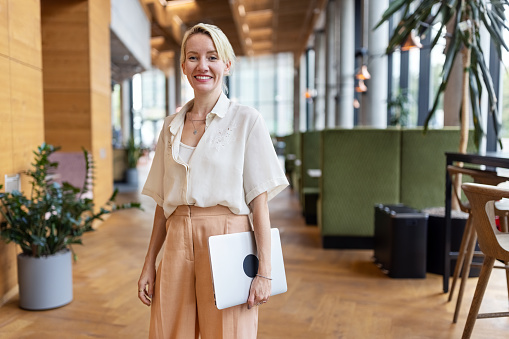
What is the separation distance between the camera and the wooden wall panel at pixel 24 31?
322 cm

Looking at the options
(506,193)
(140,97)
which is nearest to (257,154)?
(506,193)

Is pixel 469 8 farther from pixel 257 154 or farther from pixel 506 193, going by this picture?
pixel 257 154

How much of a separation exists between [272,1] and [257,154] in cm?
1458

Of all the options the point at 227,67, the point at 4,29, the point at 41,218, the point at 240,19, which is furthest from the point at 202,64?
the point at 240,19

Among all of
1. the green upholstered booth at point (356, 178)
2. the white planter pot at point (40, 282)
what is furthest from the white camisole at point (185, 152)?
the green upholstered booth at point (356, 178)

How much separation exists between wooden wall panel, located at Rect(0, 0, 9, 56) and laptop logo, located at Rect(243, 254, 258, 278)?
2601 mm

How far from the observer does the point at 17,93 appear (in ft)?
10.8

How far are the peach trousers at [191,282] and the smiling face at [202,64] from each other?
35cm

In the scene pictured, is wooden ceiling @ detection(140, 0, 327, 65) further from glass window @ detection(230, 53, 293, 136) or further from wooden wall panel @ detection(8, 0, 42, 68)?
wooden wall panel @ detection(8, 0, 42, 68)

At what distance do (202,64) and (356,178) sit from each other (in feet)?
11.4

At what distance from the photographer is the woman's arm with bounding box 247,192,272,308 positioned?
1300 mm

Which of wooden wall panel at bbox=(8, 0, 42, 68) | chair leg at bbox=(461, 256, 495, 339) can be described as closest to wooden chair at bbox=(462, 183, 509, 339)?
chair leg at bbox=(461, 256, 495, 339)

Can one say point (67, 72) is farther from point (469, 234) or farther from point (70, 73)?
point (469, 234)

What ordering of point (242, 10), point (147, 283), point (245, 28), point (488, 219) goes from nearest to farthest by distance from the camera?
point (147, 283) → point (488, 219) → point (242, 10) → point (245, 28)
